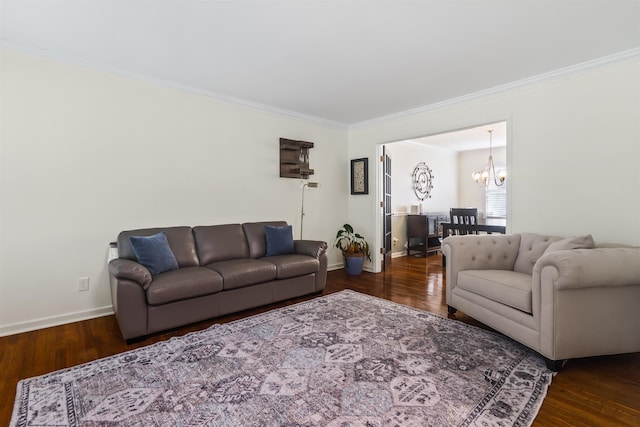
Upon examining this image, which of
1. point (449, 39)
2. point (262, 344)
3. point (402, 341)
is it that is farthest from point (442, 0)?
point (262, 344)

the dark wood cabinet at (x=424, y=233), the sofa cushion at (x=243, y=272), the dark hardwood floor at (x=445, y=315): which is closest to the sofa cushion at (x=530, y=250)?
the dark hardwood floor at (x=445, y=315)

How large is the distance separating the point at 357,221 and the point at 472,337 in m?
2.95

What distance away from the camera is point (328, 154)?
517 cm

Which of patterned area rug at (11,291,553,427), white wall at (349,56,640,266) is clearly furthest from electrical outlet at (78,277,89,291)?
white wall at (349,56,640,266)

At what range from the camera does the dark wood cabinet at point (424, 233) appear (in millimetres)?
6383

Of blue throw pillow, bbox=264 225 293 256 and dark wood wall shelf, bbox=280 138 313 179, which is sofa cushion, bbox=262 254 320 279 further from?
dark wood wall shelf, bbox=280 138 313 179

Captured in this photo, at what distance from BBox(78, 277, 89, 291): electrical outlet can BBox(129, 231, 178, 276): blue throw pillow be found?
0.65m

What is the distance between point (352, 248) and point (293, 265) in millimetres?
1664

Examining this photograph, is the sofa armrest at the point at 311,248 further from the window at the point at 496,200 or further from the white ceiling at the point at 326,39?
the window at the point at 496,200

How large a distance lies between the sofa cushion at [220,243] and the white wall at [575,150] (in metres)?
3.13

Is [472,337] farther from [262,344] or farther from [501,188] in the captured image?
[501,188]

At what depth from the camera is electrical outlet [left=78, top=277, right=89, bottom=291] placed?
303 centimetres

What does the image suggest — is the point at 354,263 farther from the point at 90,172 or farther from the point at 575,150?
the point at 90,172

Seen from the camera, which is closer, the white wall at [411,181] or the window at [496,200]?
the white wall at [411,181]
